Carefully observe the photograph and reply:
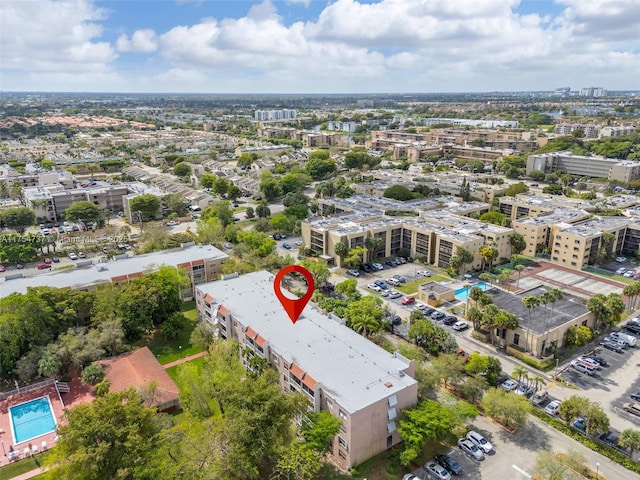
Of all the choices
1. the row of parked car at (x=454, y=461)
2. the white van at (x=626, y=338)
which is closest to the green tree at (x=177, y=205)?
the row of parked car at (x=454, y=461)

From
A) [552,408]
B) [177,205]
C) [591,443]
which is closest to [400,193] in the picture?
[177,205]

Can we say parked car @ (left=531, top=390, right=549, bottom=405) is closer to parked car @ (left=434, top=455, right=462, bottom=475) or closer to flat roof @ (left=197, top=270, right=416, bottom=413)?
parked car @ (left=434, top=455, right=462, bottom=475)

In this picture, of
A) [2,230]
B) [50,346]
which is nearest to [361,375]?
[50,346]

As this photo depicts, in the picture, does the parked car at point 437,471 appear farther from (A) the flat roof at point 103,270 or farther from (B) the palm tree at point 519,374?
(A) the flat roof at point 103,270

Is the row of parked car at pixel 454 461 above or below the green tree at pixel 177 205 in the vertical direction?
below

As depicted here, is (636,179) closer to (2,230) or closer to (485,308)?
(485,308)
